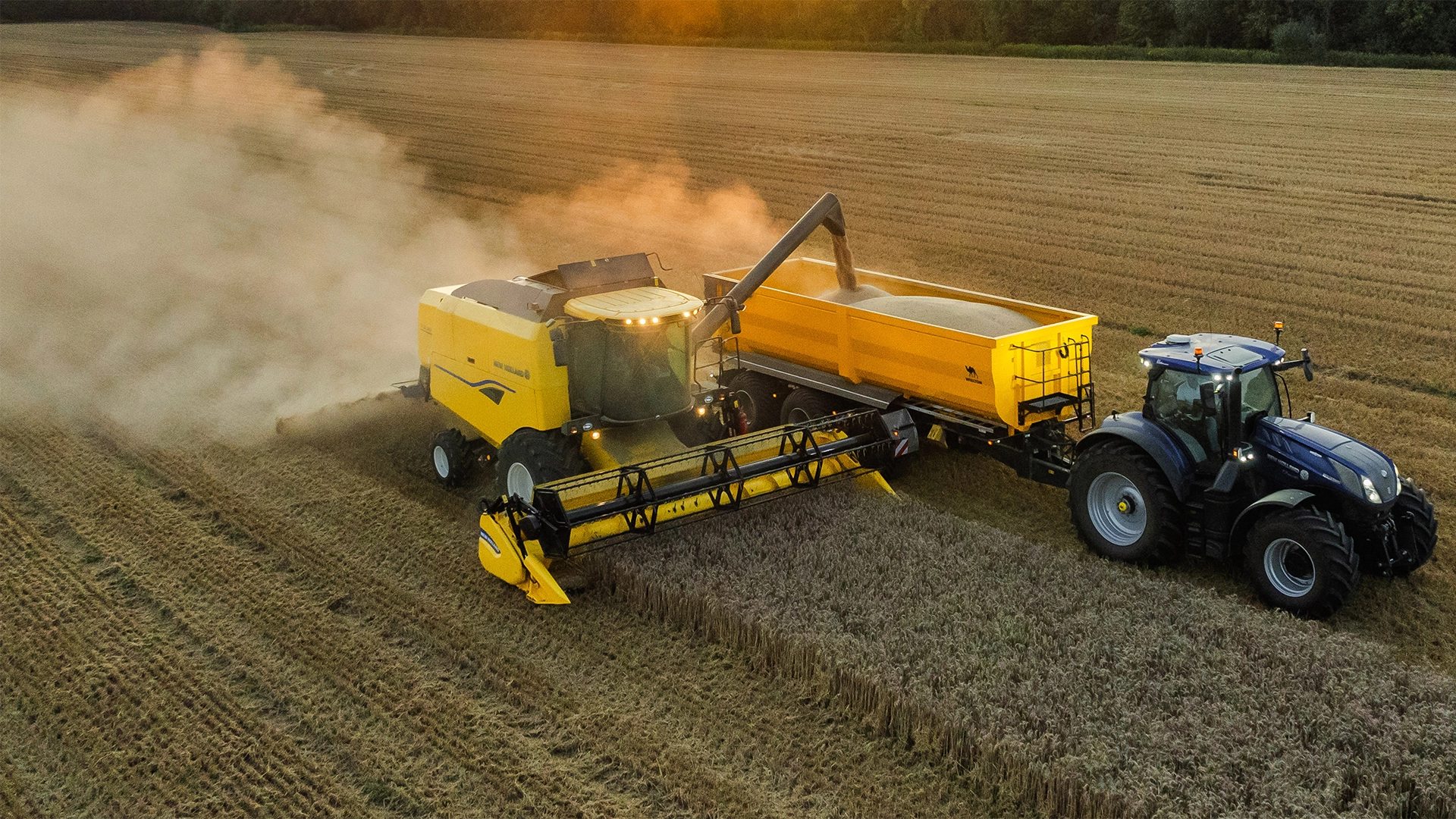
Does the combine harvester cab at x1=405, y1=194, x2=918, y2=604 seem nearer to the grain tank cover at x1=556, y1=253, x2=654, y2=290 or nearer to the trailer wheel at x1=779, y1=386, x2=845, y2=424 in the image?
the grain tank cover at x1=556, y1=253, x2=654, y2=290

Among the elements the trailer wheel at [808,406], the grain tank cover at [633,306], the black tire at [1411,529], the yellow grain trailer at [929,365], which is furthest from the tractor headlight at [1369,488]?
the grain tank cover at [633,306]

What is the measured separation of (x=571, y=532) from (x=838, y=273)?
192 inches

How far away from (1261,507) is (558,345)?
5.10 m

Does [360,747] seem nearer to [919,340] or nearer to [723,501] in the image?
[723,501]

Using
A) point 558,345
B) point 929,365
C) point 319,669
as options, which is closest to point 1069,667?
point 929,365

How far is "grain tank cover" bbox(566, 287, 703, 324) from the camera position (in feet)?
29.1

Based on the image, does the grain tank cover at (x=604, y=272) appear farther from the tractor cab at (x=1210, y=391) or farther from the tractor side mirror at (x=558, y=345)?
the tractor cab at (x=1210, y=391)

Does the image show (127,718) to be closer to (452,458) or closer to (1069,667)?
(452,458)

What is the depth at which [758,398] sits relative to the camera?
11.5m

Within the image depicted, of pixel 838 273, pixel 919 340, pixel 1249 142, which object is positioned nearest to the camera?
pixel 919 340

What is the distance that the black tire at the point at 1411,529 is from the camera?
7.92 meters

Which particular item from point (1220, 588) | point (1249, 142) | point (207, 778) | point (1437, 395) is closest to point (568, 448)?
point (207, 778)

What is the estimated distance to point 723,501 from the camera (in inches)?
353

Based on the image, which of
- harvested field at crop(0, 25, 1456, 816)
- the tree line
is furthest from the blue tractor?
the tree line
